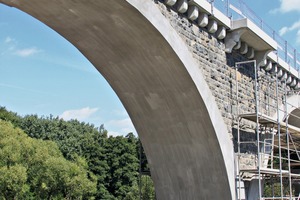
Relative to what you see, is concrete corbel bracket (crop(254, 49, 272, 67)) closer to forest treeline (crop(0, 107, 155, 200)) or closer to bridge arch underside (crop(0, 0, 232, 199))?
bridge arch underside (crop(0, 0, 232, 199))

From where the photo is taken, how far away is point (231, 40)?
35.7 feet

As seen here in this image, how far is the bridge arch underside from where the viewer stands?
8.41 metres

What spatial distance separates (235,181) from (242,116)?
4.99ft

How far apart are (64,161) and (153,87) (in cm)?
1624

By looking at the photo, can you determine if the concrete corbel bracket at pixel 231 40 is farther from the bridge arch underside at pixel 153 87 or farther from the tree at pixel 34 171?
the tree at pixel 34 171

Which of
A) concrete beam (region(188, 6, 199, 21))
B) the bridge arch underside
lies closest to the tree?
the bridge arch underside

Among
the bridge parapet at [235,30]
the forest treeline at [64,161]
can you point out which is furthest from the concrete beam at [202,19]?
the forest treeline at [64,161]

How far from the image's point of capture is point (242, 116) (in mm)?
10836

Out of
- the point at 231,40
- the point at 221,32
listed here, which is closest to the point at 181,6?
the point at 221,32

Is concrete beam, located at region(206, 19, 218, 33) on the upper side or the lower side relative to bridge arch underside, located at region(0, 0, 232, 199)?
upper

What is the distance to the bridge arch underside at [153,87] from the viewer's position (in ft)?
27.6

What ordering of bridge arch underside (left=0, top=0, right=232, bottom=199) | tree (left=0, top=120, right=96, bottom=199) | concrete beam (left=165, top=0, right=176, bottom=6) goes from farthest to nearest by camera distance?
tree (left=0, top=120, right=96, bottom=199) < concrete beam (left=165, top=0, right=176, bottom=6) < bridge arch underside (left=0, top=0, right=232, bottom=199)

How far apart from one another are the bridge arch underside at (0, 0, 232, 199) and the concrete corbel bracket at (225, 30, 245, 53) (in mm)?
1884

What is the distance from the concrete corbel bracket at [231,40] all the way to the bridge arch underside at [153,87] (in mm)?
1884
